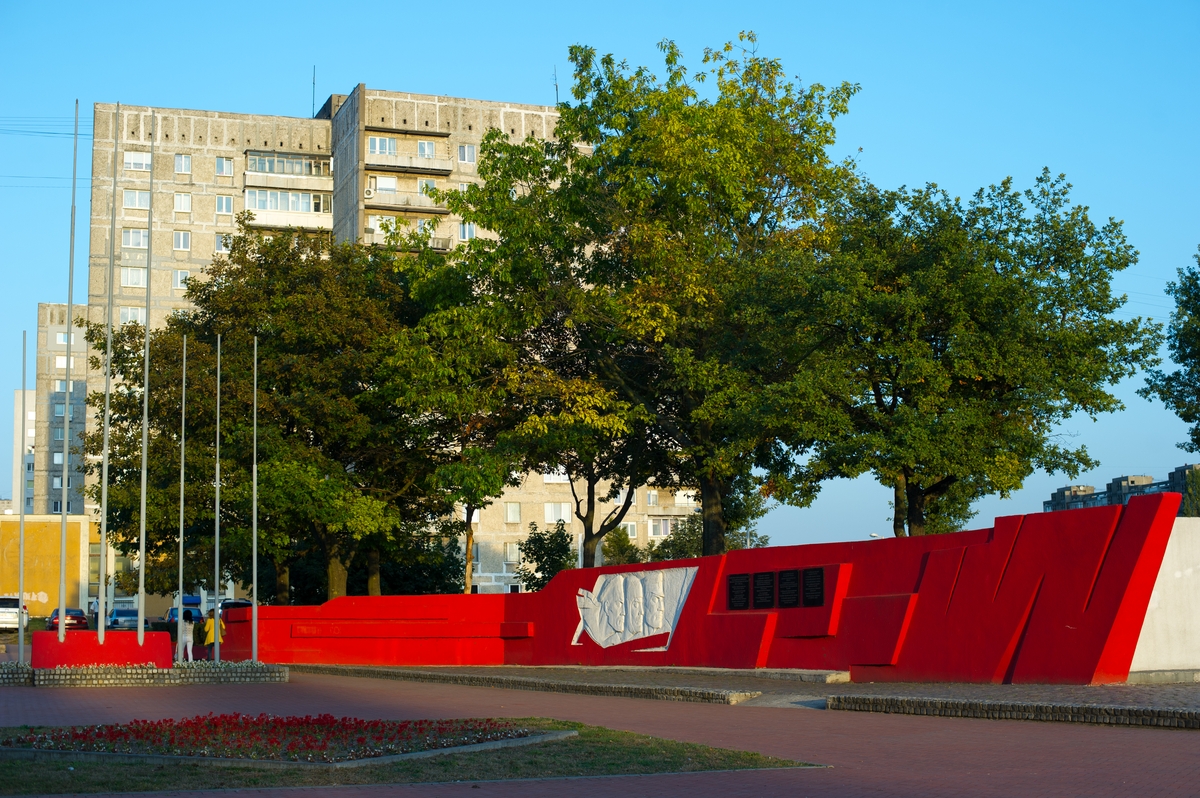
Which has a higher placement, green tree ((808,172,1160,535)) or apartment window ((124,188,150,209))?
apartment window ((124,188,150,209))

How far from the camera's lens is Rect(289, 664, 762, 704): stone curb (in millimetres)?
16516

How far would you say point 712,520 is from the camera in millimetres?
27578

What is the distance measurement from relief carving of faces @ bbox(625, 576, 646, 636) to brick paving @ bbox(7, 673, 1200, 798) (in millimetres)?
4214

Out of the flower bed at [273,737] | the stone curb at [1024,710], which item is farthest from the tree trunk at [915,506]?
the flower bed at [273,737]

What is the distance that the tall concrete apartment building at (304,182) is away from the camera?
6756 centimetres

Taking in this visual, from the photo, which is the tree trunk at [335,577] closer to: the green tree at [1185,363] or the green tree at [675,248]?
the green tree at [675,248]

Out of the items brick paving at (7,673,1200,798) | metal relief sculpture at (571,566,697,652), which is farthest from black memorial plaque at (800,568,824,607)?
brick paving at (7,673,1200,798)

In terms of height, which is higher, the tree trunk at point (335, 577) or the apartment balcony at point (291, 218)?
the apartment balcony at point (291, 218)

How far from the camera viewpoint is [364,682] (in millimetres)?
23828

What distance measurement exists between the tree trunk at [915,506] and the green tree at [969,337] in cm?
68

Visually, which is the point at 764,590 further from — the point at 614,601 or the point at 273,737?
the point at 273,737

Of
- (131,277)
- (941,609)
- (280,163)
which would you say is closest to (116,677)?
(941,609)

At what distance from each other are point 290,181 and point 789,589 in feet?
188

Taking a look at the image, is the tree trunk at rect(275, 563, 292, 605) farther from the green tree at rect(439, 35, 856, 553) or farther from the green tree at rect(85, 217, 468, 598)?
the green tree at rect(439, 35, 856, 553)
